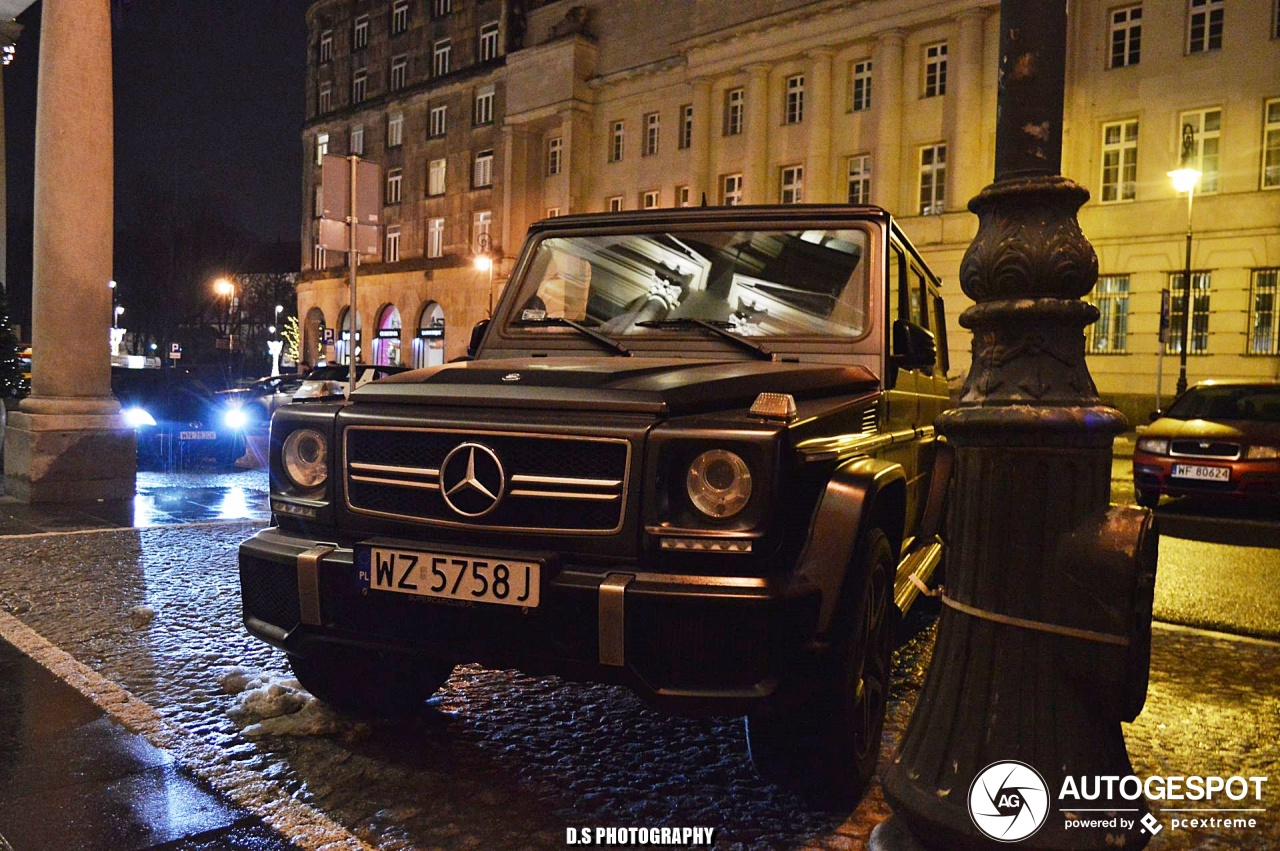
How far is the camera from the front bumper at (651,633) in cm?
282

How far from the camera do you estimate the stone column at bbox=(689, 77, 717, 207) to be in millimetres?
39281

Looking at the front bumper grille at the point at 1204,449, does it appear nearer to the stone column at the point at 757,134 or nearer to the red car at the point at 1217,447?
the red car at the point at 1217,447

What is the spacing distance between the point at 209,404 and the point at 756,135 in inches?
1019

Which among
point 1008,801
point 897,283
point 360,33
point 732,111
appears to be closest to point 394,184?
point 360,33

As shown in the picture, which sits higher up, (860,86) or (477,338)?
(860,86)

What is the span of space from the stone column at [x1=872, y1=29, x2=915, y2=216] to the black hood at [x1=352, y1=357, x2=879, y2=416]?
104 feet

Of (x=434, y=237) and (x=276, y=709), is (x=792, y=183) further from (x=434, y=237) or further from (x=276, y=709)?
(x=276, y=709)

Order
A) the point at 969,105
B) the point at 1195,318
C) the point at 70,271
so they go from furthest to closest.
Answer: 1. the point at 969,105
2. the point at 1195,318
3. the point at 70,271

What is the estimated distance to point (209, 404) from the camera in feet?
54.7

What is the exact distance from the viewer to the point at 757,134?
37531mm

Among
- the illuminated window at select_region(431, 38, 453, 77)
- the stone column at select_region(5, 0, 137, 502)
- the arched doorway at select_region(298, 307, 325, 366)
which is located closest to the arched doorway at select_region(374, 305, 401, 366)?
the arched doorway at select_region(298, 307, 325, 366)

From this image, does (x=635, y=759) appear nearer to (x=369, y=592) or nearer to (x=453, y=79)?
(x=369, y=592)

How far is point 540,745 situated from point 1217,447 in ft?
32.0

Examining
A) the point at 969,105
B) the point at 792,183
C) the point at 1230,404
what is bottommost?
the point at 1230,404
